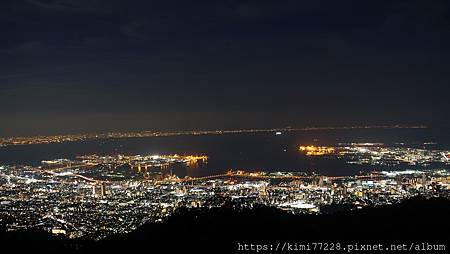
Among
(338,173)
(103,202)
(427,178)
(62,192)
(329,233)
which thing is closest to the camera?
(329,233)

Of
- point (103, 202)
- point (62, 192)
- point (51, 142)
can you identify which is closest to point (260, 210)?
point (103, 202)

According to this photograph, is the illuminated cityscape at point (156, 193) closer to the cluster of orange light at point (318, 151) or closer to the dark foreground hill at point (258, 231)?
the dark foreground hill at point (258, 231)

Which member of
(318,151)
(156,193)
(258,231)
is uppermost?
(258,231)

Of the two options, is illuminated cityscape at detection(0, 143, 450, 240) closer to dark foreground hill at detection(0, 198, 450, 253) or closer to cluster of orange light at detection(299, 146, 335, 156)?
dark foreground hill at detection(0, 198, 450, 253)

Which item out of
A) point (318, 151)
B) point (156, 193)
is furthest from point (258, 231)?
point (318, 151)

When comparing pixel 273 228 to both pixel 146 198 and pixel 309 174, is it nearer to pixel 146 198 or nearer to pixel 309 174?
pixel 146 198

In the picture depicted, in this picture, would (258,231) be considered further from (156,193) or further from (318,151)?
(318,151)

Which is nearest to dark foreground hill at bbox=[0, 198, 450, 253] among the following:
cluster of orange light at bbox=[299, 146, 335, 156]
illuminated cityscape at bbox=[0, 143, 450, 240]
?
illuminated cityscape at bbox=[0, 143, 450, 240]

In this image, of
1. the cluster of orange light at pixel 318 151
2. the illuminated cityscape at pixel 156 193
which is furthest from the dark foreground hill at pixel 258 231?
the cluster of orange light at pixel 318 151
